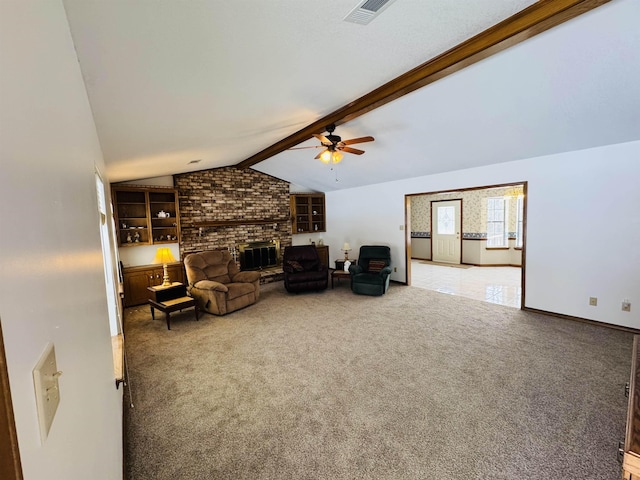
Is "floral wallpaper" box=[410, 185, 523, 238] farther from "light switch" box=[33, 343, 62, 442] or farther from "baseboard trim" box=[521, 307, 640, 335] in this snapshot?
"light switch" box=[33, 343, 62, 442]

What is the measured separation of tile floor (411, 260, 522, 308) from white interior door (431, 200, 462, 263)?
2.51 feet

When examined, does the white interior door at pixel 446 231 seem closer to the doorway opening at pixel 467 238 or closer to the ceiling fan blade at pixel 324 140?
Result: the doorway opening at pixel 467 238

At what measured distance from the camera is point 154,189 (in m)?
5.84

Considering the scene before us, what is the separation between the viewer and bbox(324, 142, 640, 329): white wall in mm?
3729

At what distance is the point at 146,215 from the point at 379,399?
17.8ft

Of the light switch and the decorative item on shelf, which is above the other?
the light switch

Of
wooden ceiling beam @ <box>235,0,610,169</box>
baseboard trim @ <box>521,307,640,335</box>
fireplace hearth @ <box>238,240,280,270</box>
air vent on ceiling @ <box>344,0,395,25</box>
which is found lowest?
baseboard trim @ <box>521,307,640,335</box>

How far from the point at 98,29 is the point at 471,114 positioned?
3.63m

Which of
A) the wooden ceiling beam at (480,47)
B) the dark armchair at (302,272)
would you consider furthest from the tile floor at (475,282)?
the wooden ceiling beam at (480,47)

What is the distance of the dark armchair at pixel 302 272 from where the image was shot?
6070mm

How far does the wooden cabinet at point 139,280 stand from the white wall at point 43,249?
4.99m

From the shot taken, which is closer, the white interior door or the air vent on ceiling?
the air vent on ceiling

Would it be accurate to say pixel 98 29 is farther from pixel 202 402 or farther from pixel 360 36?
pixel 202 402

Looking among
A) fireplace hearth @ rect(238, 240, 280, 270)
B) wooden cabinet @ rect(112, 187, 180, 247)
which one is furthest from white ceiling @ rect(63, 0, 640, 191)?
fireplace hearth @ rect(238, 240, 280, 270)
